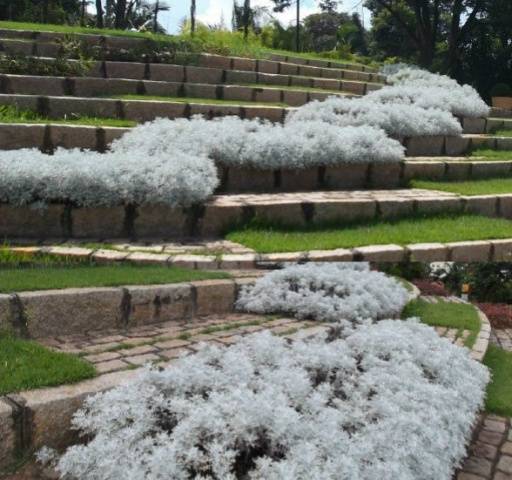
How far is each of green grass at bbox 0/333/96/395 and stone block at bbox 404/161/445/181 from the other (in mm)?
6282

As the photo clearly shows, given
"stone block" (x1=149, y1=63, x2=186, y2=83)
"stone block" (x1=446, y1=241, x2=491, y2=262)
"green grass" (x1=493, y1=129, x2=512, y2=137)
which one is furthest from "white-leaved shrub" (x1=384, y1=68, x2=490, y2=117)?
"stone block" (x1=446, y1=241, x2=491, y2=262)

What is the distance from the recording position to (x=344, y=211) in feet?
22.4

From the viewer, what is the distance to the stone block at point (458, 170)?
923cm

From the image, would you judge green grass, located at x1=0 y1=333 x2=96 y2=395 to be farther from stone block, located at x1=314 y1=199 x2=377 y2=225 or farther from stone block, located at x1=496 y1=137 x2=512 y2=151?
stone block, located at x1=496 y1=137 x2=512 y2=151

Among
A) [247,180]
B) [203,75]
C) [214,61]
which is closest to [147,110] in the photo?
[247,180]

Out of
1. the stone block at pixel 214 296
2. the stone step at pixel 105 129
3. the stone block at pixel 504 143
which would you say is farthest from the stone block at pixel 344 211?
the stone block at pixel 504 143

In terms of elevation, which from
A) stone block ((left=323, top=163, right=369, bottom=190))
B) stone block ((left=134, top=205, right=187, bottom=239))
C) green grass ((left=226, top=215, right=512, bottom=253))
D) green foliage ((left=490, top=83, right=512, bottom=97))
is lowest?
green grass ((left=226, top=215, right=512, bottom=253))

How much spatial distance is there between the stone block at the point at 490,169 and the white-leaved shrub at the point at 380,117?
1045 mm

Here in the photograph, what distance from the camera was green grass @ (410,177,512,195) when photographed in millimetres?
8344

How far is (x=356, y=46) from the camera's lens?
129ft

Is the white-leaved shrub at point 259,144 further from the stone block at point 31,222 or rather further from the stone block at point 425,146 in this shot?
the stone block at point 425,146

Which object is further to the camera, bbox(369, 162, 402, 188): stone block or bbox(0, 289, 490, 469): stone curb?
bbox(369, 162, 402, 188): stone block

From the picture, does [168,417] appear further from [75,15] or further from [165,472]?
[75,15]

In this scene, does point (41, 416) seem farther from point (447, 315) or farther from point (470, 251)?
point (447, 315)
